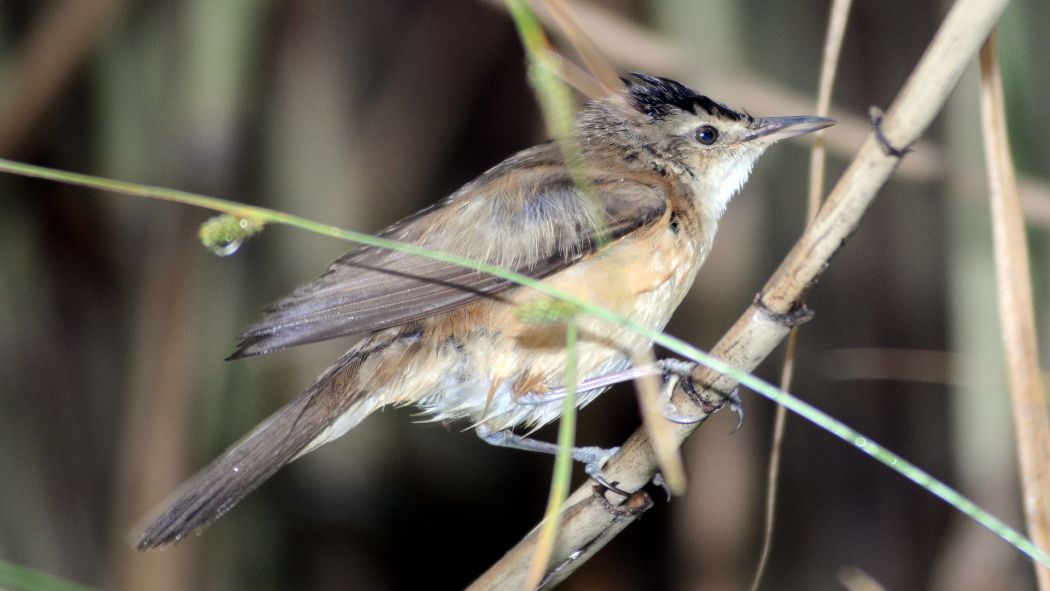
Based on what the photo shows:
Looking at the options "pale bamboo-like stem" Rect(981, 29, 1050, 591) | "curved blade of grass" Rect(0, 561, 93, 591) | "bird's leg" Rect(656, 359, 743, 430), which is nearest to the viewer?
"curved blade of grass" Rect(0, 561, 93, 591)

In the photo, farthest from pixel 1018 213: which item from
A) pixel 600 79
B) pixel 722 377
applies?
pixel 600 79

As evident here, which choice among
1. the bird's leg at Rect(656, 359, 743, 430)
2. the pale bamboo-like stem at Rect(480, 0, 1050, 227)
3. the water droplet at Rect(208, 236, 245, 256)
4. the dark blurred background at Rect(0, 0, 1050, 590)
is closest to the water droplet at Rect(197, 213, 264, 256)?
the water droplet at Rect(208, 236, 245, 256)

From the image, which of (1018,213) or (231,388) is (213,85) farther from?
(1018,213)

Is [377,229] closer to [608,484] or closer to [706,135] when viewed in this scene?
[706,135]

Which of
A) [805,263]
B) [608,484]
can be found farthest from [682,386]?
[805,263]

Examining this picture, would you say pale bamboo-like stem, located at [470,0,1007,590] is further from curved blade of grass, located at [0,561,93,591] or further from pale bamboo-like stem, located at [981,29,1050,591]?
curved blade of grass, located at [0,561,93,591]
